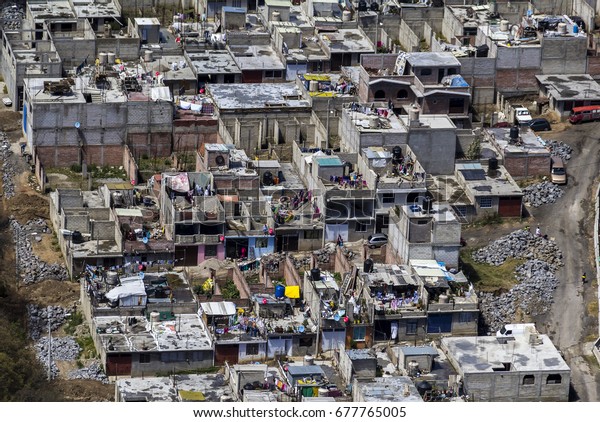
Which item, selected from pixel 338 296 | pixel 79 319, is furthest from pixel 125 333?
pixel 338 296

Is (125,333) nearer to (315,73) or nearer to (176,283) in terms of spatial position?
(176,283)

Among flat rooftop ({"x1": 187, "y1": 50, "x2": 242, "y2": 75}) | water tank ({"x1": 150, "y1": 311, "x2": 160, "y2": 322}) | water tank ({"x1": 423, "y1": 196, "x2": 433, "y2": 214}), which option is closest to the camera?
water tank ({"x1": 150, "y1": 311, "x2": 160, "y2": 322})

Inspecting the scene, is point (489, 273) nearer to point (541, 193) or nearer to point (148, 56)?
point (541, 193)

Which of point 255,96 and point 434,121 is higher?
point 434,121

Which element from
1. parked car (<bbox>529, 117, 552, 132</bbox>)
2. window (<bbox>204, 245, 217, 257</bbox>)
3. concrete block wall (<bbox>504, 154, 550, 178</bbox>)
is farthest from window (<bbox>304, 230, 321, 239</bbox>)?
parked car (<bbox>529, 117, 552, 132</bbox>)

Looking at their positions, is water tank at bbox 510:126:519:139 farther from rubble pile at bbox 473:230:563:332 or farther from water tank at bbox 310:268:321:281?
water tank at bbox 310:268:321:281

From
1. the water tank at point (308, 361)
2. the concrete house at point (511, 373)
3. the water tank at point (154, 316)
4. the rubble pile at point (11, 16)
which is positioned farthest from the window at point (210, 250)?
the rubble pile at point (11, 16)

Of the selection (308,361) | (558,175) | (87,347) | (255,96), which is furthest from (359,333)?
(255,96)
